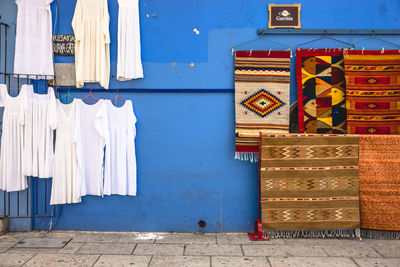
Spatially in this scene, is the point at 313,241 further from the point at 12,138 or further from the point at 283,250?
the point at 12,138

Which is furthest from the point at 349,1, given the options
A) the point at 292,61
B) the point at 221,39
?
the point at 221,39

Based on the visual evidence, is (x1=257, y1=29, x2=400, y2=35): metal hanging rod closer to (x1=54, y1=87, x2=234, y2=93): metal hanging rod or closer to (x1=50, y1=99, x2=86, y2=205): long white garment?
(x1=54, y1=87, x2=234, y2=93): metal hanging rod

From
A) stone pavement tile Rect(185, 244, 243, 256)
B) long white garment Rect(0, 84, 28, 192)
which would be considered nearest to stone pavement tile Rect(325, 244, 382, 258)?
stone pavement tile Rect(185, 244, 243, 256)

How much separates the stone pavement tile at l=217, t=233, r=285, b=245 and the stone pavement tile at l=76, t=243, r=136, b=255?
102 centimetres

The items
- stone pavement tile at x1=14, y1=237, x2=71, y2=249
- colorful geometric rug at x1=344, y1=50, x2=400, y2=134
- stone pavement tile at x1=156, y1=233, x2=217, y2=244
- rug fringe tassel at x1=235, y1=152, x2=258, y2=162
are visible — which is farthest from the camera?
rug fringe tassel at x1=235, y1=152, x2=258, y2=162

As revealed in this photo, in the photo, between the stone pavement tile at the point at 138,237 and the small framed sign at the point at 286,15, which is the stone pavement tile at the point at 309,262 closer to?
the stone pavement tile at the point at 138,237

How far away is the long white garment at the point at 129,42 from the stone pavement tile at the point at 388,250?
3298 millimetres

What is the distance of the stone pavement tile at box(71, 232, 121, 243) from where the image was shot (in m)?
3.74

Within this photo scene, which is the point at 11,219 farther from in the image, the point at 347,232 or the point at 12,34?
the point at 347,232

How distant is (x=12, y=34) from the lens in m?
3.94

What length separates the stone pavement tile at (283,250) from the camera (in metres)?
3.32

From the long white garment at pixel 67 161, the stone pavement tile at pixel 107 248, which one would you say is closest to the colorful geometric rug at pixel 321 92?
the stone pavement tile at pixel 107 248

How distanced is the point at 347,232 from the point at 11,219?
409 cm

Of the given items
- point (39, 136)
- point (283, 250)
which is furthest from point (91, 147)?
point (283, 250)
